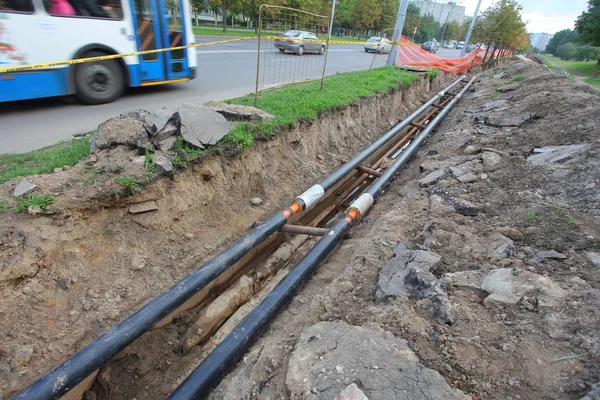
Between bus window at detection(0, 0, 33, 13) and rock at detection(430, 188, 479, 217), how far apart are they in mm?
7789

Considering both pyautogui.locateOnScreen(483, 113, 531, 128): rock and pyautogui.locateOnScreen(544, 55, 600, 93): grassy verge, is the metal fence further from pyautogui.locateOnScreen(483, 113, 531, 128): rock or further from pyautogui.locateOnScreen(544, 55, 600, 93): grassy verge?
pyautogui.locateOnScreen(544, 55, 600, 93): grassy verge

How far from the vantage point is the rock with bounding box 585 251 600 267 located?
312 cm

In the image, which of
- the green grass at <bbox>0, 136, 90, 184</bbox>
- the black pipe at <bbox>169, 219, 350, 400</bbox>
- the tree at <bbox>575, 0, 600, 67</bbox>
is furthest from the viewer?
the tree at <bbox>575, 0, 600, 67</bbox>

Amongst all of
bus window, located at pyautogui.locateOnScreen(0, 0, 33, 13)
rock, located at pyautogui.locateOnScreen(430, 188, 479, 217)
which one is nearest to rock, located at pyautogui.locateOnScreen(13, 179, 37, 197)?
bus window, located at pyautogui.locateOnScreen(0, 0, 33, 13)

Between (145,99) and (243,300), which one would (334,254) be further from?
(145,99)

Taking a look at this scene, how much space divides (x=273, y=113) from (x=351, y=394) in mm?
5283

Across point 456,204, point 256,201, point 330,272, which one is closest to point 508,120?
point 456,204

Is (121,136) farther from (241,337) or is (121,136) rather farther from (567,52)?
(567,52)

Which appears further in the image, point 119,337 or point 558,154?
point 558,154

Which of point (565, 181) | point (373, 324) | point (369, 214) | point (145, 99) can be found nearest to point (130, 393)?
point (373, 324)

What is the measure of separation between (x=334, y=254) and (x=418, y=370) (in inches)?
86.0

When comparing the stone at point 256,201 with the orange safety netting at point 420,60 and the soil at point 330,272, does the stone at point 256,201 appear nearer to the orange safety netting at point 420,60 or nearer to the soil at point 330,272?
the soil at point 330,272

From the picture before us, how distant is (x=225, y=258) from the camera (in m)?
3.50

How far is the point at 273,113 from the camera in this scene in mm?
6336
